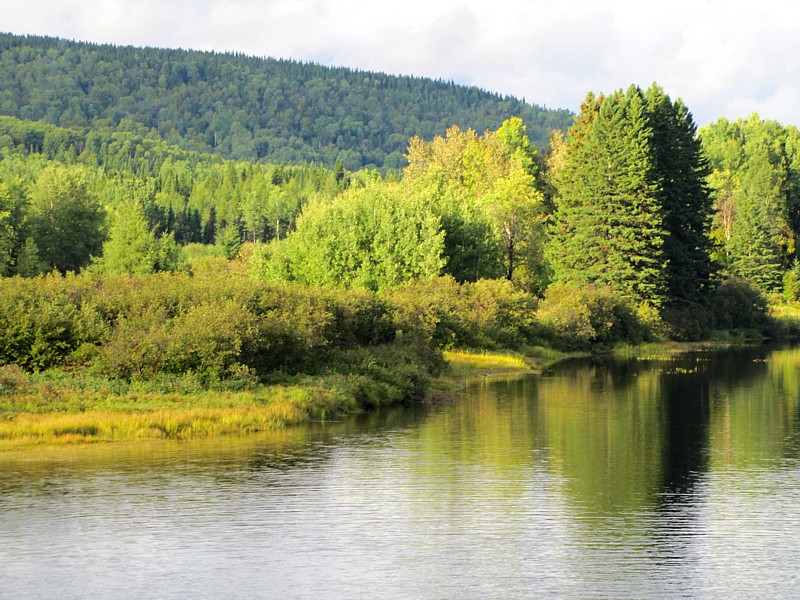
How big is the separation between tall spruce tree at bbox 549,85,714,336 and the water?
4610cm

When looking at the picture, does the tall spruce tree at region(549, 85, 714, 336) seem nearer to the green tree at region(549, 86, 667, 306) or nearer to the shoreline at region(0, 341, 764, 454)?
the green tree at region(549, 86, 667, 306)

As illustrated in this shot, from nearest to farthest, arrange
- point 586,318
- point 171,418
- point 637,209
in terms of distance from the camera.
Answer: point 171,418 < point 586,318 < point 637,209

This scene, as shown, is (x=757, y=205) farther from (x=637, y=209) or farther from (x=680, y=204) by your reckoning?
(x=637, y=209)

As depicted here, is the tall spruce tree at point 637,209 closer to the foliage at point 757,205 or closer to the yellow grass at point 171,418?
the foliage at point 757,205

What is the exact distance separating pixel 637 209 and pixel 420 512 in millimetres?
64330

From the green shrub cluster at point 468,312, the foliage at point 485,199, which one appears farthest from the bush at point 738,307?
the green shrub cluster at point 468,312

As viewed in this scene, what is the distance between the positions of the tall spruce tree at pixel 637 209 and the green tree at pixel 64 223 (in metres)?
43.1

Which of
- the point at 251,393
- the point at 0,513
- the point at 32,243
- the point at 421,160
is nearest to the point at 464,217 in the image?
the point at 421,160

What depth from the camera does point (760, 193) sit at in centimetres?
13588

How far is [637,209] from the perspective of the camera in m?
86.5

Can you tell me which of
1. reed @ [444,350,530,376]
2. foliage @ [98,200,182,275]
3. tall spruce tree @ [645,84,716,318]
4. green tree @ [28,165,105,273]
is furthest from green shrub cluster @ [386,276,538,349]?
foliage @ [98,200,182,275]

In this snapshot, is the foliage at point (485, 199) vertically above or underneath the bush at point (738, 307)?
above

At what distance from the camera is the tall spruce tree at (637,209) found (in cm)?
8700

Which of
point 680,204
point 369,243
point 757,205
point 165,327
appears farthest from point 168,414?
point 757,205
